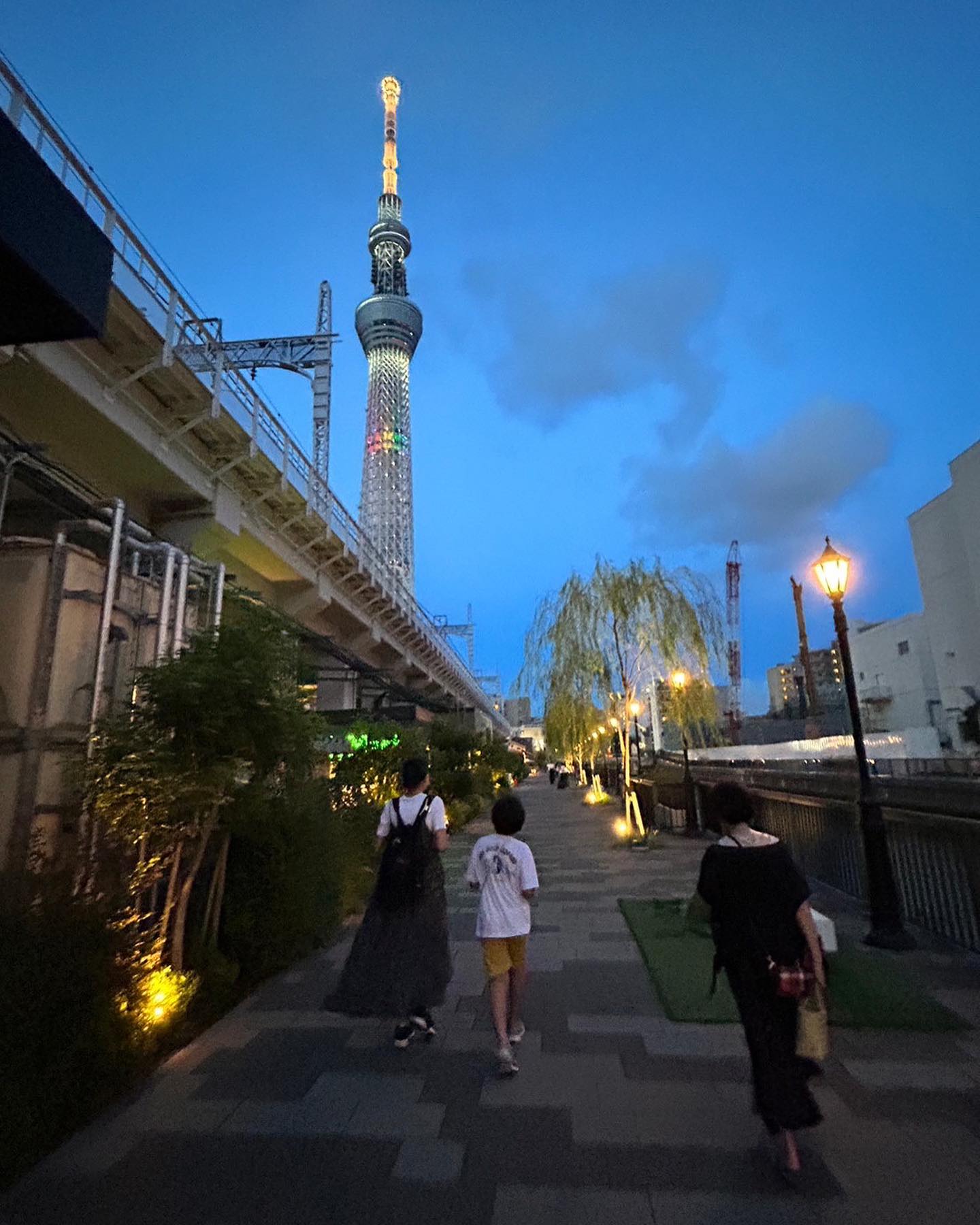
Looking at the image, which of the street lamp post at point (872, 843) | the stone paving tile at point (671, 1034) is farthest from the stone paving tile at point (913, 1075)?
the street lamp post at point (872, 843)

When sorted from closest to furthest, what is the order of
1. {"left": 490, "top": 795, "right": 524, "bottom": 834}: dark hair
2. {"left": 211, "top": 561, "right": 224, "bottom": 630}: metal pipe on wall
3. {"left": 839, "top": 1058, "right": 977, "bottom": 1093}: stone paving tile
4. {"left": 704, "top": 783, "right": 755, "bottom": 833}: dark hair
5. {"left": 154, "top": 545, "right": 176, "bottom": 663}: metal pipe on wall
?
{"left": 704, "top": 783, "right": 755, "bottom": 833}: dark hair → {"left": 839, "top": 1058, "right": 977, "bottom": 1093}: stone paving tile → {"left": 490, "top": 795, "right": 524, "bottom": 834}: dark hair → {"left": 154, "top": 545, "right": 176, "bottom": 663}: metal pipe on wall → {"left": 211, "top": 561, "right": 224, "bottom": 630}: metal pipe on wall

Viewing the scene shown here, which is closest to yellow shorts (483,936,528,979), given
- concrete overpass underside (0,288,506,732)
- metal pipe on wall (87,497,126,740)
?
metal pipe on wall (87,497,126,740)

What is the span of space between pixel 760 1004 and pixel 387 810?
2.69m

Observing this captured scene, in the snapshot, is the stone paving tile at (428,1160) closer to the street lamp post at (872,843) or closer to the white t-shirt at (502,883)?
the white t-shirt at (502,883)

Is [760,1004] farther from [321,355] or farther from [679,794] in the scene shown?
[321,355]

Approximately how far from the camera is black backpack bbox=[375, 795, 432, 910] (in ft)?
15.1

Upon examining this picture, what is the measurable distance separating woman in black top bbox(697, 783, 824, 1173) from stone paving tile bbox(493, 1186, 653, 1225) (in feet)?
2.43

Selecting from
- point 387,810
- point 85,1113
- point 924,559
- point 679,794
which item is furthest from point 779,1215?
point 924,559

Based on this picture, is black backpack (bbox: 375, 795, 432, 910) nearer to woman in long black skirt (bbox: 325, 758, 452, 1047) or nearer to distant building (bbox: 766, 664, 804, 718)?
woman in long black skirt (bbox: 325, 758, 452, 1047)

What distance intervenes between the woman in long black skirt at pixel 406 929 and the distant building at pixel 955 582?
181ft

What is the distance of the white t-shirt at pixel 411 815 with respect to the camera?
462cm

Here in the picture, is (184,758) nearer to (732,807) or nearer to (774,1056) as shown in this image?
(732,807)

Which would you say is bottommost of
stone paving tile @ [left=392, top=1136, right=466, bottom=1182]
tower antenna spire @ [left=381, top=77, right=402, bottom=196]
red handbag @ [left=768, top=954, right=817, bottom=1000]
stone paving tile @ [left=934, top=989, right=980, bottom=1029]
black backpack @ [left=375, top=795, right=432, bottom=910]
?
stone paving tile @ [left=392, top=1136, right=466, bottom=1182]

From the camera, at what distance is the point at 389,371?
380 feet
